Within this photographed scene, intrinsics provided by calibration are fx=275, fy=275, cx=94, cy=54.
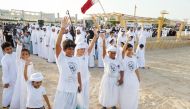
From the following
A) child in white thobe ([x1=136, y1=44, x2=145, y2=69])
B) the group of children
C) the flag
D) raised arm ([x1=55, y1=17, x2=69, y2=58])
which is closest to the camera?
raised arm ([x1=55, y1=17, x2=69, y2=58])

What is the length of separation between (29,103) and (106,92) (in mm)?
1705

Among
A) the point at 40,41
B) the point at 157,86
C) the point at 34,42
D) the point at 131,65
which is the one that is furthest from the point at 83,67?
the point at 34,42

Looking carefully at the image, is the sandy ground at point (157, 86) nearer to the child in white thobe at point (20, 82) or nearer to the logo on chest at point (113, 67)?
the logo on chest at point (113, 67)

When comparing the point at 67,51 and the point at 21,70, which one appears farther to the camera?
the point at 21,70

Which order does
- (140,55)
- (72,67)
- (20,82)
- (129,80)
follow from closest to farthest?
(72,67), (20,82), (129,80), (140,55)

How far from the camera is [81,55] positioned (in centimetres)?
511

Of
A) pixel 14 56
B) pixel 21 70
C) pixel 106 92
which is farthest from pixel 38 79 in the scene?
pixel 106 92

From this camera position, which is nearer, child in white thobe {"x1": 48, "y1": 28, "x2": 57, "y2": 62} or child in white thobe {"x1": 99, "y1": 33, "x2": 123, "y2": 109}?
child in white thobe {"x1": 99, "y1": 33, "x2": 123, "y2": 109}

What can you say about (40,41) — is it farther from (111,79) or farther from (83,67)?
(83,67)

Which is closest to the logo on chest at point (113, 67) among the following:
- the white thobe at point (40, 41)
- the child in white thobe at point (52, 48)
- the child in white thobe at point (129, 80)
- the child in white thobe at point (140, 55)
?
the child in white thobe at point (129, 80)

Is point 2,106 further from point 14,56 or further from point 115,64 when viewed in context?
point 115,64

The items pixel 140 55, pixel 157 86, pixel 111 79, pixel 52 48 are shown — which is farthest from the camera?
pixel 52 48

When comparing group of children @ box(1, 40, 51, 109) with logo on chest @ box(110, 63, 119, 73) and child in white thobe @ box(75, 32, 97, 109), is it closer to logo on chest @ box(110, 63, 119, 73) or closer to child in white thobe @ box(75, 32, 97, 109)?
child in white thobe @ box(75, 32, 97, 109)

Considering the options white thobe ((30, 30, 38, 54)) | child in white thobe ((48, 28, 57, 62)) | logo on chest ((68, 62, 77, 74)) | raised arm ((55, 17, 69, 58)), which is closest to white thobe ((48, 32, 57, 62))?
child in white thobe ((48, 28, 57, 62))
